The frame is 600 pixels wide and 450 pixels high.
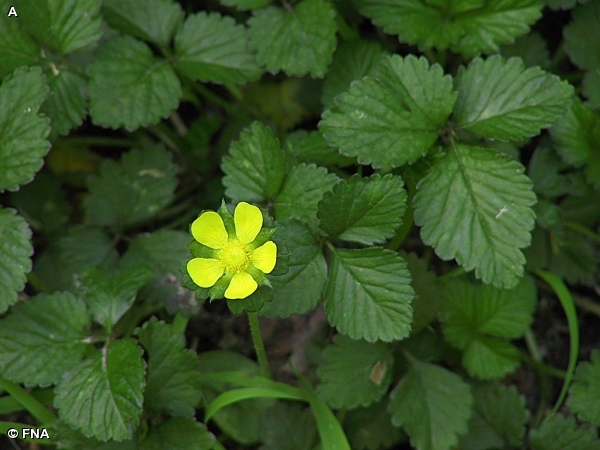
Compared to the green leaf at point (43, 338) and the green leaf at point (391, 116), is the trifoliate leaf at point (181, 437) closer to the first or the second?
the green leaf at point (43, 338)

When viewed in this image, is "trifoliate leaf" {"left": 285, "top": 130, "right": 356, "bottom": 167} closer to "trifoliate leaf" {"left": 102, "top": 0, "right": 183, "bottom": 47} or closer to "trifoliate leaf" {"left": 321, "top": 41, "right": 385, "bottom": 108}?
"trifoliate leaf" {"left": 321, "top": 41, "right": 385, "bottom": 108}

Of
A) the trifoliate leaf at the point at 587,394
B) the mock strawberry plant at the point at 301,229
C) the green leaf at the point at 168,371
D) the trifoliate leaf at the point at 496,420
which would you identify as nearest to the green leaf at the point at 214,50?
the mock strawberry plant at the point at 301,229

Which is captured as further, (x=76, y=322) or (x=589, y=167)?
(x=589, y=167)

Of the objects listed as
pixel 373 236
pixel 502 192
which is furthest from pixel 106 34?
pixel 502 192

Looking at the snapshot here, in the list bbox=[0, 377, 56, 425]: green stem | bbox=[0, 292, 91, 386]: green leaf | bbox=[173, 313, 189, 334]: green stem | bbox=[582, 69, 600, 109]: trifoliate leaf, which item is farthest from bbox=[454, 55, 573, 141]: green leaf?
bbox=[0, 377, 56, 425]: green stem

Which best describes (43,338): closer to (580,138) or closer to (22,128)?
(22,128)

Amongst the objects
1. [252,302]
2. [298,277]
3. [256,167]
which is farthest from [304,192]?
[252,302]

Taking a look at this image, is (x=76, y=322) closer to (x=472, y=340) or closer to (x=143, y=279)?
(x=143, y=279)
